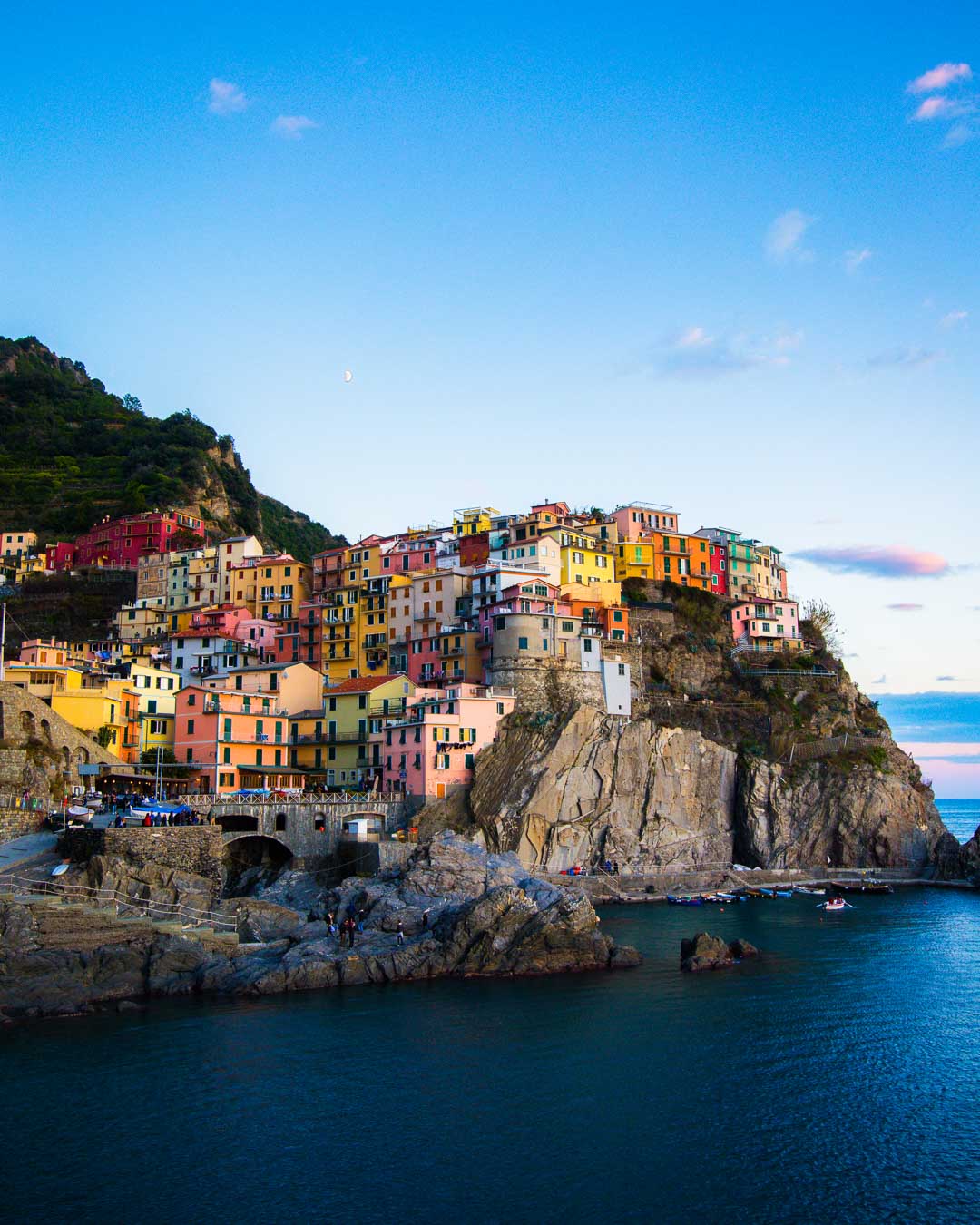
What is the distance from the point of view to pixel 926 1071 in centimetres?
3534

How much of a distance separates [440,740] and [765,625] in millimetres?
40112

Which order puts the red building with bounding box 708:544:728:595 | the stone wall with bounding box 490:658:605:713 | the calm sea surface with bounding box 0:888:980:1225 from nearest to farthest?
the calm sea surface with bounding box 0:888:980:1225, the stone wall with bounding box 490:658:605:713, the red building with bounding box 708:544:728:595

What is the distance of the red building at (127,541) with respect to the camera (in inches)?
4500

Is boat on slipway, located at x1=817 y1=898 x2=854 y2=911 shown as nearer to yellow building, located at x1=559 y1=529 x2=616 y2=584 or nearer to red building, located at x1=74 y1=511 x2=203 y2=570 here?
yellow building, located at x1=559 y1=529 x2=616 y2=584

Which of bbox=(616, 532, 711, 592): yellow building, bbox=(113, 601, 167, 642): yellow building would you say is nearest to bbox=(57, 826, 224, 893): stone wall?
bbox=(113, 601, 167, 642): yellow building

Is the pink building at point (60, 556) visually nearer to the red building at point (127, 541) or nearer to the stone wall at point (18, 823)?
the red building at point (127, 541)

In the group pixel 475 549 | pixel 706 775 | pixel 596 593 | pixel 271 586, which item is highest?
pixel 475 549

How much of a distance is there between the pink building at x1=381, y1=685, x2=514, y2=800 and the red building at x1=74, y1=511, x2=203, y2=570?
48.3 m

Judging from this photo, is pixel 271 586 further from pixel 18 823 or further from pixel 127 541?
pixel 18 823

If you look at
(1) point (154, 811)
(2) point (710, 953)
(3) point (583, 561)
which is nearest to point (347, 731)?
(1) point (154, 811)

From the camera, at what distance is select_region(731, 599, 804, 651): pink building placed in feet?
330

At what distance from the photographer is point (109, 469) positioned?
141 metres

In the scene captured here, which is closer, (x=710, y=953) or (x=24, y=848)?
(x=710, y=953)

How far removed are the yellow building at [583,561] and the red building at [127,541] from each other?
42908mm
